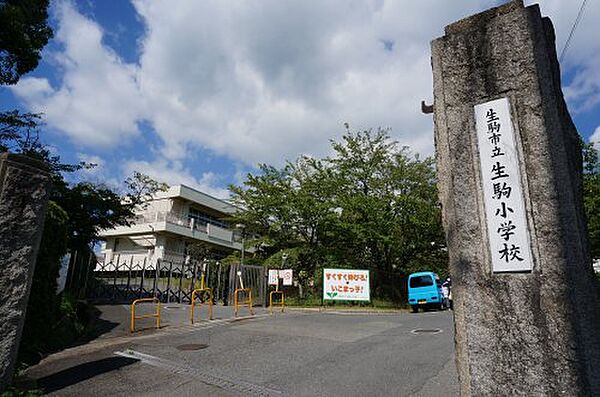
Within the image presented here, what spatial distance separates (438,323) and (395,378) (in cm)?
727

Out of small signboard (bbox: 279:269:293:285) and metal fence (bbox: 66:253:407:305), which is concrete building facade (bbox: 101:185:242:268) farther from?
small signboard (bbox: 279:269:293:285)

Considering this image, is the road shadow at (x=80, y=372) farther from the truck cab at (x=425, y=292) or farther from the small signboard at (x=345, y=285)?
the truck cab at (x=425, y=292)

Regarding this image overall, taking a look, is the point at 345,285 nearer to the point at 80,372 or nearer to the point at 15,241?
the point at 80,372

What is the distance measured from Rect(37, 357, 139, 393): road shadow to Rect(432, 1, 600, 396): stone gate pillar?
219 inches

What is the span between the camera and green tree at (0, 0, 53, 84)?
31.1ft

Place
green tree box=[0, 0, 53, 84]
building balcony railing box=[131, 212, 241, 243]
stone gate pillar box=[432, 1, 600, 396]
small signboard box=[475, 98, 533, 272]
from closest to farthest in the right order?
1. stone gate pillar box=[432, 1, 600, 396]
2. small signboard box=[475, 98, 533, 272]
3. green tree box=[0, 0, 53, 84]
4. building balcony railing box=[131, 212, 241, 243]

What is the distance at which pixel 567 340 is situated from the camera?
244 cm

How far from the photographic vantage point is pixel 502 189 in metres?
2.91

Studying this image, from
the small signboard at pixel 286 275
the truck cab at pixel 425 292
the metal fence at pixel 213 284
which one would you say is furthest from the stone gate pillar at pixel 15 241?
the truck cab at pixel 425 292

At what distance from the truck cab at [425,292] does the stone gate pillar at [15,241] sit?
1746cm

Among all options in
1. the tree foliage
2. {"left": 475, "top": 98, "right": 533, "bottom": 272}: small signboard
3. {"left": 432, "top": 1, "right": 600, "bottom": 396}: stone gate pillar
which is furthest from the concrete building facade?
{"left": 475, "top": 98, "right": 533, "bottom": 272}: small signboard

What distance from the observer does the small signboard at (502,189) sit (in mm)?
2746

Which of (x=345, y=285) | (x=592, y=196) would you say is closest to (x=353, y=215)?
(x=345, y=285)

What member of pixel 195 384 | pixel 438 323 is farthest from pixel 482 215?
pixel 438 323
